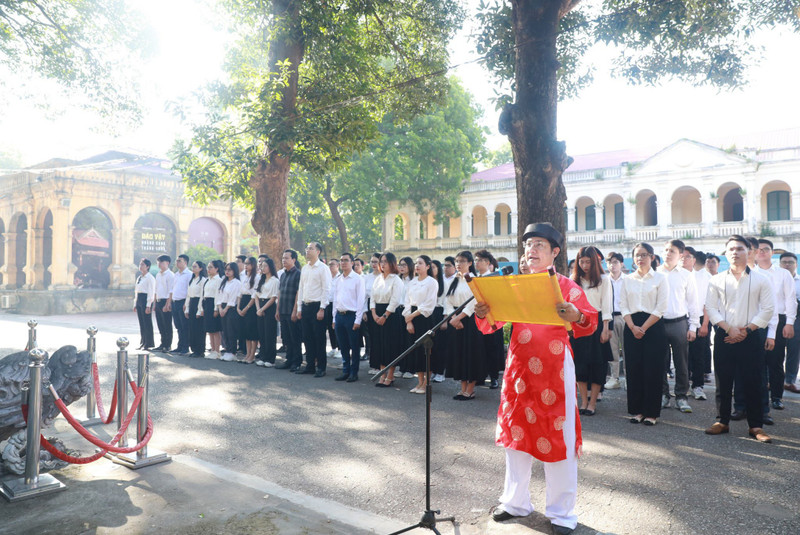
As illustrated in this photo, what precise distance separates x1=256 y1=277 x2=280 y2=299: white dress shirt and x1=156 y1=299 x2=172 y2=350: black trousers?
297 cm

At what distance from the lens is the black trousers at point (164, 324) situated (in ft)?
38.1

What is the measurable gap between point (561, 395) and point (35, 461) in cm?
372

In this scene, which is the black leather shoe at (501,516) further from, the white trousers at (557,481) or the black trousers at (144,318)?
the black trousers at (144,318)

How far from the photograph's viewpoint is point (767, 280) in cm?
525

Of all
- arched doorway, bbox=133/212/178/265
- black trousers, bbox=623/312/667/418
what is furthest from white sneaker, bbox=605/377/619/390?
arched doorway, bbox=133/212/178/265

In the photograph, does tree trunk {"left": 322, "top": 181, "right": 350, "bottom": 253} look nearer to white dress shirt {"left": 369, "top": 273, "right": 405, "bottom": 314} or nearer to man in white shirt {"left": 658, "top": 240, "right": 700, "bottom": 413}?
white dress shirt {"left": 369, "top": 273, "right": 405, "bottom": 314}

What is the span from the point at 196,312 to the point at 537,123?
7603mm

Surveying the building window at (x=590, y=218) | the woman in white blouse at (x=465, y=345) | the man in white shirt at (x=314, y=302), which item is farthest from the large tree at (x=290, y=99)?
the building window at (x=590, y=218)

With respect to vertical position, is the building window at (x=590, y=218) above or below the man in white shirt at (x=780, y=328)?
above

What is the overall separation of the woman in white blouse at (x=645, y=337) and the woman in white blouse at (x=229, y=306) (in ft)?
23.2

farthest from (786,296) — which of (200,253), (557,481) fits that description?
(200,253)

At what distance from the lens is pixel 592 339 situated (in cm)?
629

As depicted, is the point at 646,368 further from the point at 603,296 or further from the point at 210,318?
the point at 210,318

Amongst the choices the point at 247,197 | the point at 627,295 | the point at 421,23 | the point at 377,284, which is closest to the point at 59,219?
the point at 247,197
